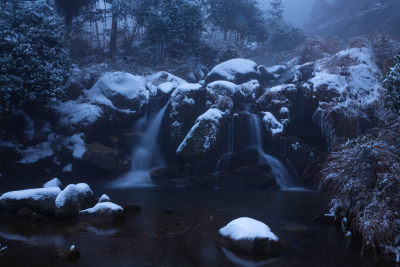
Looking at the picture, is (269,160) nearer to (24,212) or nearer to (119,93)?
(119,93)

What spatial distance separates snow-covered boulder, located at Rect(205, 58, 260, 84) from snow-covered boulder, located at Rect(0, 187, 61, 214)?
15052 millimetres

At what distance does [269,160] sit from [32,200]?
36.7 feet

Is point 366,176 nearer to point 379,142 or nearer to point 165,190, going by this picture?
point 379,142

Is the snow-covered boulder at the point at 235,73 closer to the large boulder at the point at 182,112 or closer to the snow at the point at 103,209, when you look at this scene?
the large boulder at the point at 182,112

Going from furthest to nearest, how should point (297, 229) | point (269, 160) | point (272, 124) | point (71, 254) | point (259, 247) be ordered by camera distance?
point (272, 124) → point (269, 160) → point (297, 229) → point (259, 247) → point (71, 254)

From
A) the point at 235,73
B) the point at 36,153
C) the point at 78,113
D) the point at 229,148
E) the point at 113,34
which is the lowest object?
the point at 36,153

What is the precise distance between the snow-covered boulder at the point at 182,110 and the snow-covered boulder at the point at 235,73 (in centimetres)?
518

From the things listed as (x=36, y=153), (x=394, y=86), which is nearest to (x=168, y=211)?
(x=394, y=86)

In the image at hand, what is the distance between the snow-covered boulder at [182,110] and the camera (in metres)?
17.5

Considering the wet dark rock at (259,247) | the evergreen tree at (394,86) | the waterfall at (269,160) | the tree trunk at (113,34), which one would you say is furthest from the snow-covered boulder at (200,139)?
the tree trunk at (113,34)

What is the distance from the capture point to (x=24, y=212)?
30.9 ft

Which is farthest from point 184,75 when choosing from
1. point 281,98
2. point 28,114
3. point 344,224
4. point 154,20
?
point 344,224

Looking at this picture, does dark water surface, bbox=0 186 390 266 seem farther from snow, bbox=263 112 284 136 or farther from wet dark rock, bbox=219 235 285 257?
snow, bbox=263 112 284 136

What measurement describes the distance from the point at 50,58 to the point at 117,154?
576 centimetres
